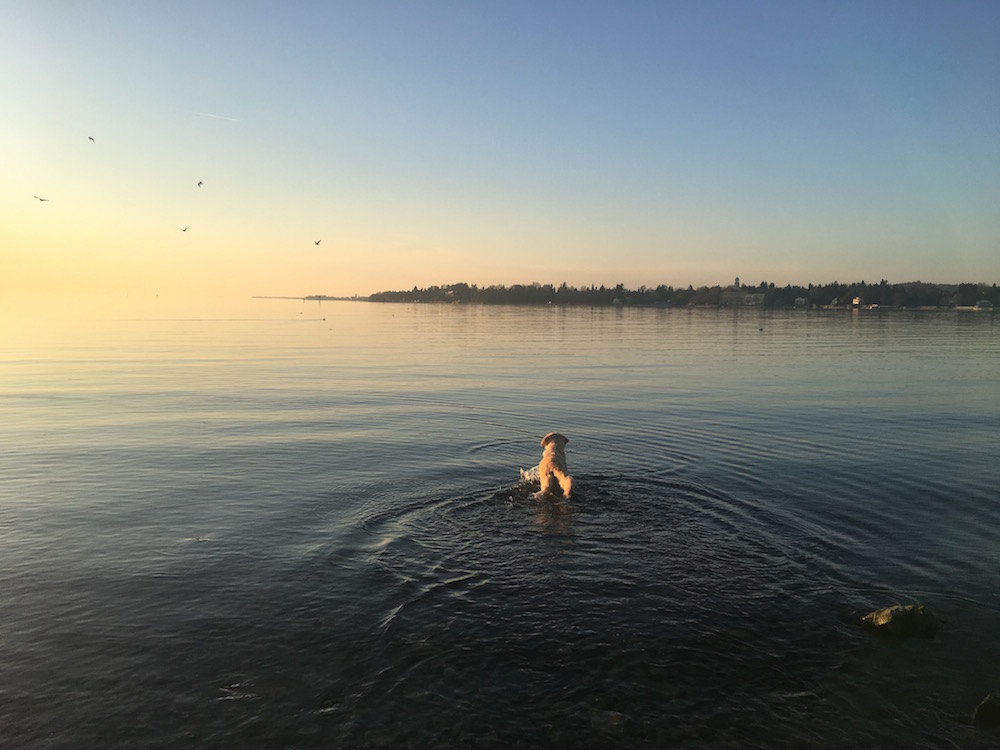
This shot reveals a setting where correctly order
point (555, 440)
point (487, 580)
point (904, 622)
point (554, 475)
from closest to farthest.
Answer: point (904, 622)
point (487, 580)
point (554, 475)
point (555, 440)

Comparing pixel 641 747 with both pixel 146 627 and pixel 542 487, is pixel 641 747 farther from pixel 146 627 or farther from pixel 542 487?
pixel 542 487

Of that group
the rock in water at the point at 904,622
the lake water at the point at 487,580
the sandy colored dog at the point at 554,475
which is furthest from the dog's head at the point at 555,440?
the rock in water at the point at 904,622

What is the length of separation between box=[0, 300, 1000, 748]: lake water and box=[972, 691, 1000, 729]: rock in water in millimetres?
178

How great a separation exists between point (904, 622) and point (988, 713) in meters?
2.04

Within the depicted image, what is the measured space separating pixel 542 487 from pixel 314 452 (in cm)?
924

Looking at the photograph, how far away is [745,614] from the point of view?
10.6 m

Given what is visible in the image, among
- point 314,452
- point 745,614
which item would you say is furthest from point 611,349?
point 745,614

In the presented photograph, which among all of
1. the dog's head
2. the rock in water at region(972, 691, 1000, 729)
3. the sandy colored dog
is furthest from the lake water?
the dog's head

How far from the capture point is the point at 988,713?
811 cm

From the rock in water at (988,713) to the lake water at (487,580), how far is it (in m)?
0.18

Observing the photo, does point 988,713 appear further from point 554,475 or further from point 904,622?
point 554,475

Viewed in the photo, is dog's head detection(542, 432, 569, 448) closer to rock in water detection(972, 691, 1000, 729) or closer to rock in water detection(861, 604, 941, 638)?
rock in water detection(861, 604, 941, 638)

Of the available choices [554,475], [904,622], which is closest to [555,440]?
[554,475]

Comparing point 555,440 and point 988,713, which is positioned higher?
point 555,440
